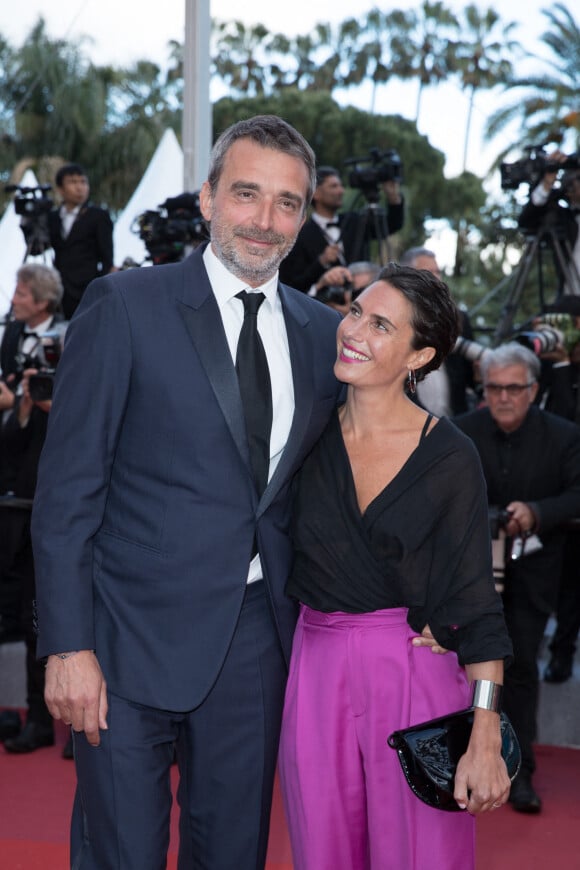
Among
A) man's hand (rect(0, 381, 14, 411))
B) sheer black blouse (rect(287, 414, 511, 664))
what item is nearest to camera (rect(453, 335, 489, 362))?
man's hand (rect(0, 381, 14, 411))

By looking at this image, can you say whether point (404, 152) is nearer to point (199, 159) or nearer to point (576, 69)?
point (576, 69)

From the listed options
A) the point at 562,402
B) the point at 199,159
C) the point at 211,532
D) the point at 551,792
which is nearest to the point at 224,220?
the point at 211,532

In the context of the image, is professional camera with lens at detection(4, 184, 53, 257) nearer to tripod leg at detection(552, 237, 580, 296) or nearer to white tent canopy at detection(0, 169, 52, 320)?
white tent canopy at detection(0, 169, 52, 320)

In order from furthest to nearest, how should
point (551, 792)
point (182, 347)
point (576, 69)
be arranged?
point (576, 69), point (551, 792), point (182, 347)

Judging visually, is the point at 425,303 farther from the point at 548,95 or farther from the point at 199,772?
the point at 548,95

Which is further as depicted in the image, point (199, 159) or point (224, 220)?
point (199, 159)

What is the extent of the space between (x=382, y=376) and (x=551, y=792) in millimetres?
2283

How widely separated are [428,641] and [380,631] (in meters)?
0.09

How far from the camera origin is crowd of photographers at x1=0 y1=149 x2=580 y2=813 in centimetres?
382

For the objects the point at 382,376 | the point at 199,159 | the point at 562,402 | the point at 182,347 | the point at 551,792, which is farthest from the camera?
the point at 199,159

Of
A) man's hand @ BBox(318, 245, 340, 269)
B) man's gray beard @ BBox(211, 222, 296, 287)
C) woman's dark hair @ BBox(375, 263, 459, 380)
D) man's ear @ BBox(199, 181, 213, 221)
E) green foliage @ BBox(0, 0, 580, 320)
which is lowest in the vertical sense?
woman's dark hair @ BBox(375, 263, 459, 380)

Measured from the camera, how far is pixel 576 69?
16938 mm

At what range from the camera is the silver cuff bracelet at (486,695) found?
194 centimetres

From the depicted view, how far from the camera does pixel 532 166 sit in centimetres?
515
